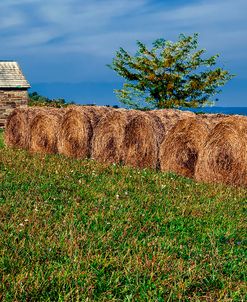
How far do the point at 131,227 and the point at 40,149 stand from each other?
12.8m

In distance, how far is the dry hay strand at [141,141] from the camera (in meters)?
16.5

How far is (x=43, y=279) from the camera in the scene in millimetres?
5672

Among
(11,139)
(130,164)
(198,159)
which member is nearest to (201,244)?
(198,159)

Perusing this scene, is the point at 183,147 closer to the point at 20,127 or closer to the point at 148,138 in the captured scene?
the point at 148,138

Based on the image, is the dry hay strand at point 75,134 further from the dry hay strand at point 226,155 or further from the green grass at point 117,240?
the green grass at point 117,240

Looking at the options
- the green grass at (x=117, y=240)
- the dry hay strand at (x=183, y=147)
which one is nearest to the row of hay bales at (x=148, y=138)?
the dry hay strand at (x=183, y=147)

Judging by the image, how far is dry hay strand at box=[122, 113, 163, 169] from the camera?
54.1 feet

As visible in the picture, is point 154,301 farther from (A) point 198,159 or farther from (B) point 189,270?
(A) point 198,159

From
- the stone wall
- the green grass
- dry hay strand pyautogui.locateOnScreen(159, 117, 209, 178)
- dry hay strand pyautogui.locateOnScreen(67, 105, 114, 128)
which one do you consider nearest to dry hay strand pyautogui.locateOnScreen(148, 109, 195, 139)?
dry hay strand pyautogui.locateOnScreen(159, 117, 209, 178)

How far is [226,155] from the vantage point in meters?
14.1

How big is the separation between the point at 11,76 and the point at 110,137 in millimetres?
30932

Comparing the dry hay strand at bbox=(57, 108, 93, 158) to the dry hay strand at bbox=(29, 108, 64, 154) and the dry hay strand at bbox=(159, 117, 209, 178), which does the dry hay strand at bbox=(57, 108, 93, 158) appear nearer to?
the dry hay strand at bbox=(29, 108, 64, 154)

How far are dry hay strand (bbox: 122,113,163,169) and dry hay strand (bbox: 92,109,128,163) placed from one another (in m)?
0.19

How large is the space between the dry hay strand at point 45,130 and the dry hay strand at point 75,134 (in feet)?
2.31
